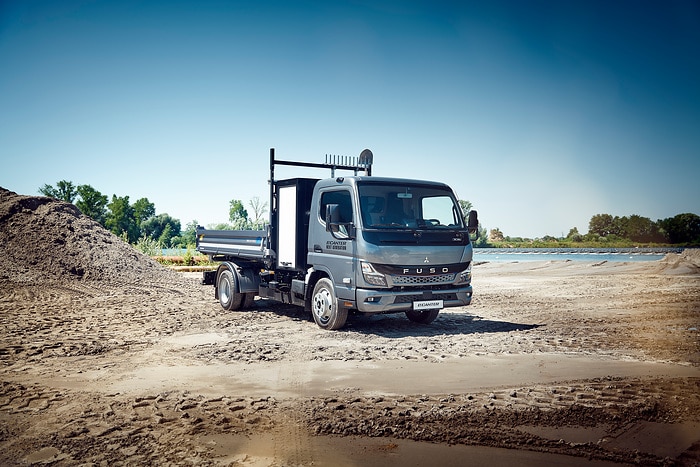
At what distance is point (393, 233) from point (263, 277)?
3915mm

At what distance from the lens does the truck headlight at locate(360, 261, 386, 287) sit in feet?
32.2

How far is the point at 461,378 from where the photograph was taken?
719 cm

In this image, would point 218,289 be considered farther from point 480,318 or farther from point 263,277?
point 480,318

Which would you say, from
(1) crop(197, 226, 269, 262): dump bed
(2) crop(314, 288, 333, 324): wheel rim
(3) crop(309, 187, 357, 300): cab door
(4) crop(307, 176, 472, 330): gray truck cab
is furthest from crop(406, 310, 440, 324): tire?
(1) crop(197, 226, 269, 262): dump bed

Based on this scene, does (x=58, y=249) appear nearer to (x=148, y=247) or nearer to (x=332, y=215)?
(x=148, y=247)

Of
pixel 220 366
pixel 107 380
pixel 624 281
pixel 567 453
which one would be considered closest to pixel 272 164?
pixel 220 366

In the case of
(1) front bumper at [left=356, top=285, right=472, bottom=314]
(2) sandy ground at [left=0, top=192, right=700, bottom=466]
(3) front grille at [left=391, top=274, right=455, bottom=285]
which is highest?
(3) front grille at [left=391, top=274, right=455, bottom=285]

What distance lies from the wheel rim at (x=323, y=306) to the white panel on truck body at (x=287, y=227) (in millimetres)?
982

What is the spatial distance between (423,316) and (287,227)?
3342mm

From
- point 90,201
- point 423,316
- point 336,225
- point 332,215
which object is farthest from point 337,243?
point 90,201

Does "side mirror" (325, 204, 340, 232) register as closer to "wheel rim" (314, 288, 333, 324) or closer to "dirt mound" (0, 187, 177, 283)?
"wheel rim" (314, 288, 333, 324)

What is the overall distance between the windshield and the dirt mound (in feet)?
39.1

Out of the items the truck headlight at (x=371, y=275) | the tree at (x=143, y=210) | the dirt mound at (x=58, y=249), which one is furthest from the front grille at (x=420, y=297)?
the tree at (x=143, y=210)

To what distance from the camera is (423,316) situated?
11.8 m
